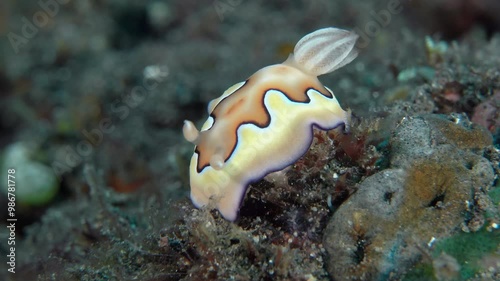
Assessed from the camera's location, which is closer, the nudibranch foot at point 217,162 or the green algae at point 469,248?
the green algae at point 469,248

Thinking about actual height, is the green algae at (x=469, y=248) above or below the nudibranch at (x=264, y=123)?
below

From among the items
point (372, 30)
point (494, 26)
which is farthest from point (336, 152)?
point (494, 26)

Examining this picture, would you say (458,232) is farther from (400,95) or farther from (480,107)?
(400,95)
